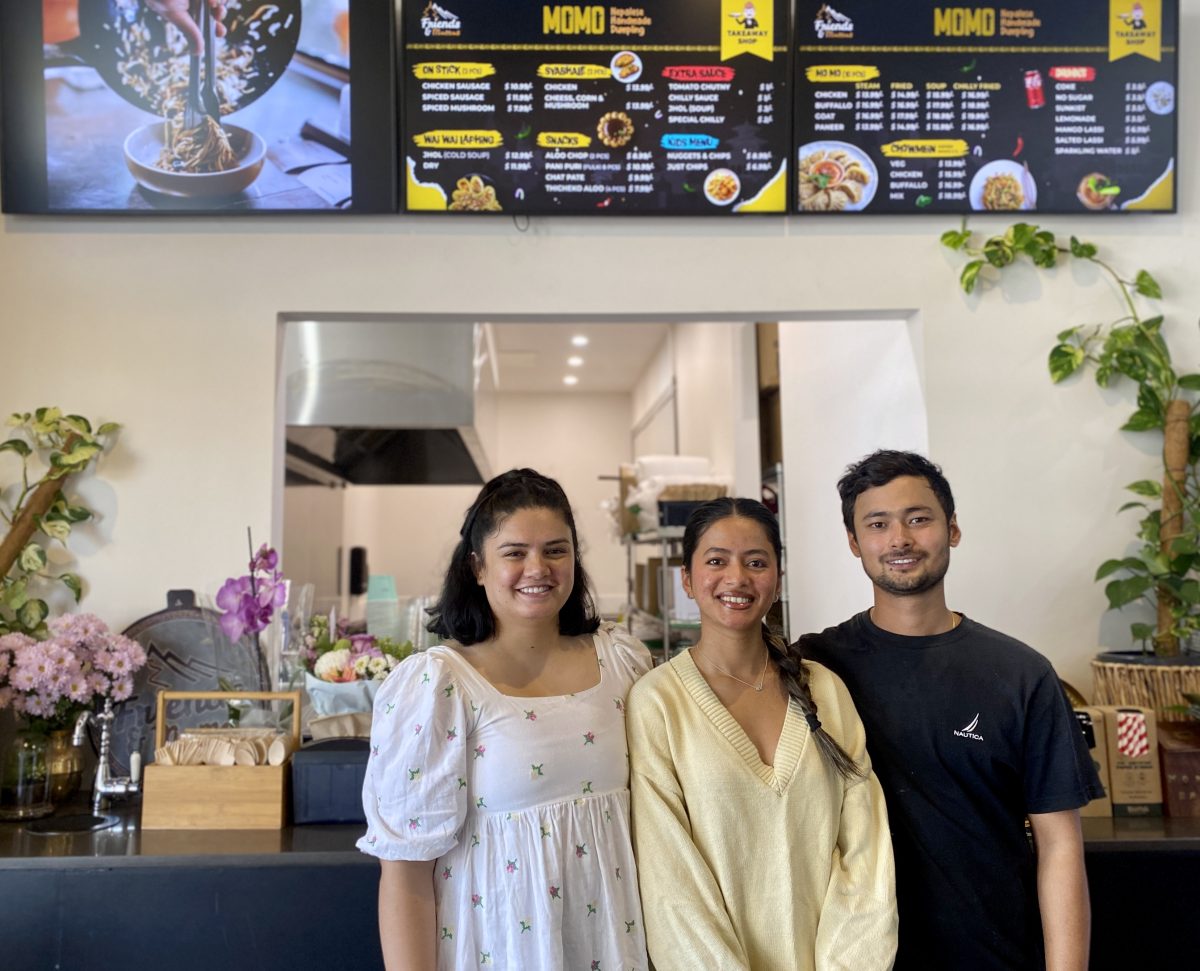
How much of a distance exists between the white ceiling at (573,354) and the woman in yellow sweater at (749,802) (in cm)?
500

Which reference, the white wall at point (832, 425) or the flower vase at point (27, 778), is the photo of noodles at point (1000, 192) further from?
the flower vase at point (27, 778)

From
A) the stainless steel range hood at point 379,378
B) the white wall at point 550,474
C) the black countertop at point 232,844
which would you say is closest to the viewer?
the black countertop at point 232,844

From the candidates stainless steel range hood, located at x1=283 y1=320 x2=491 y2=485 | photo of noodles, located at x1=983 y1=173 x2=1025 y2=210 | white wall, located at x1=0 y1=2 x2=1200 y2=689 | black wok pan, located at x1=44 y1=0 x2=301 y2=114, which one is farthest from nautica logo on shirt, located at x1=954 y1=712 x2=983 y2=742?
stainless steel range hood, located at x1=283 y1=320 x2=491 y2=485

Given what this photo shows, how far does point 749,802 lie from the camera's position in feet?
4.77

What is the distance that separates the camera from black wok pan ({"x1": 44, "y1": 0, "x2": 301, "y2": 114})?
97.8 inches

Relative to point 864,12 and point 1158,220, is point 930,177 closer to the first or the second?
point 864,12

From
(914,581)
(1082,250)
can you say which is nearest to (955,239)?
(1082,250)

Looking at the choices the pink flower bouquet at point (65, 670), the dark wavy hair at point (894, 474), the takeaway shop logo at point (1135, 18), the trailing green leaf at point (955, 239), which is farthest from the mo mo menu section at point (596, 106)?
the pink flower bouquet at point (65, 670)

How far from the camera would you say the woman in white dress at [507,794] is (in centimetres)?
139

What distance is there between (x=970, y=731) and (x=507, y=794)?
703mm

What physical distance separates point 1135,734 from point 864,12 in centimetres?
181

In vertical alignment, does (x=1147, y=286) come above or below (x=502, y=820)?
above

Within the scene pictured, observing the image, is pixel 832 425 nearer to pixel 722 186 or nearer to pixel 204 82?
pixel 722 186

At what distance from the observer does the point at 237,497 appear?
2.50 m
